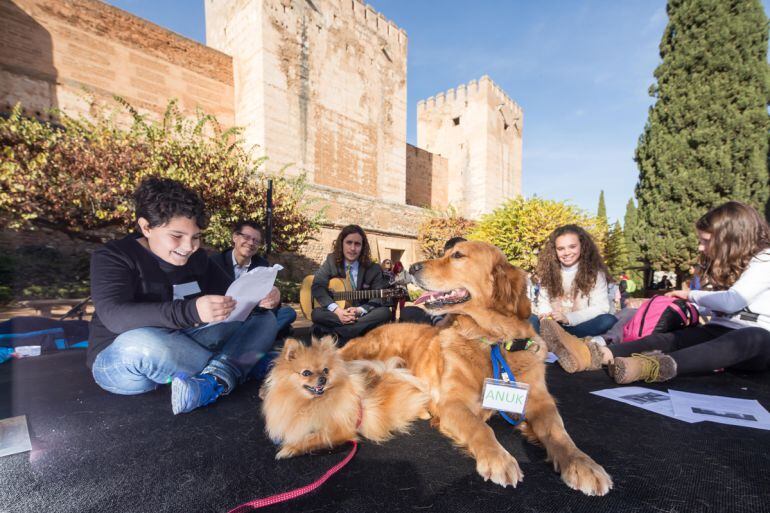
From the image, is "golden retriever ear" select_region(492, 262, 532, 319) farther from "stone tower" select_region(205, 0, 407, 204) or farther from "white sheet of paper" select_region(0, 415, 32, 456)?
"stone tower" select_region(205, 0, 407, 204)

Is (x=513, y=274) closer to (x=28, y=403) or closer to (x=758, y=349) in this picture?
(x=758, y=349)

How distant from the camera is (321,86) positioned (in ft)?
50.7

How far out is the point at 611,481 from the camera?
1412mm

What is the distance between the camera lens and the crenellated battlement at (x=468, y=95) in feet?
79.8

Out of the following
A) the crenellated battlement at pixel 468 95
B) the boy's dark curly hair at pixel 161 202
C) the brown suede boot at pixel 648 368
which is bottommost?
the brown suede boot at pixel 648 368

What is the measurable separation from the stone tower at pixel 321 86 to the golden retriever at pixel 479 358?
11.3 metres

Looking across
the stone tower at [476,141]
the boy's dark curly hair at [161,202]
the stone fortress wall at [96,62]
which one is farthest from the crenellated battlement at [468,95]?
the boy's dark curly hair at [161,202]

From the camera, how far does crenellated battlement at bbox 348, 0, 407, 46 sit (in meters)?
16.4

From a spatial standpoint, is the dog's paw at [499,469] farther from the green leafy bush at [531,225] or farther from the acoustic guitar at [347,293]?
the green leafy bush at [531,225]

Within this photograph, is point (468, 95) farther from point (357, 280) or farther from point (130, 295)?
point (130, 295)

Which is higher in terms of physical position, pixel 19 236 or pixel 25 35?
pixel 25 35

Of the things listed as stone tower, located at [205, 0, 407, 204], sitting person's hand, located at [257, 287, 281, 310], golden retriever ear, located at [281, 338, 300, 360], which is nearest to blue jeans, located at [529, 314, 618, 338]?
sitting person's hand, located at [257, 287, 281, 310]

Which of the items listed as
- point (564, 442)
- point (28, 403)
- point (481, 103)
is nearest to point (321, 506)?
point (564, 442)

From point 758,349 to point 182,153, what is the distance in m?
10.2
